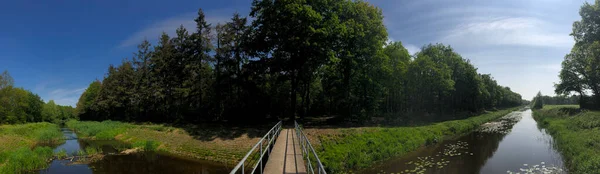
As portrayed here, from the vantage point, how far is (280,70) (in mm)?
28781

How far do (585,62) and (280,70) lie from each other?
4362cm

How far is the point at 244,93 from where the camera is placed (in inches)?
1299

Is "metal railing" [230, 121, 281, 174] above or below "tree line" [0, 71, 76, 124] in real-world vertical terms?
below

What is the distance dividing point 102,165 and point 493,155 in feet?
81.3

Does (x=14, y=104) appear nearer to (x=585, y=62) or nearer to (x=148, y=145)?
(x=148, y=145)

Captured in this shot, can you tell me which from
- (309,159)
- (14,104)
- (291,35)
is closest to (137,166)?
(309,159)

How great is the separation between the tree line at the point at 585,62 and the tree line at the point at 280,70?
16.4 meters

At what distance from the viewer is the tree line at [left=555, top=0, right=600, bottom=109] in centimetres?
3288

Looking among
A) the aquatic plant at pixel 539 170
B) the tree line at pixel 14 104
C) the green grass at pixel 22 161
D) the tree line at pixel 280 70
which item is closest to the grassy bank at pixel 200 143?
the green grass at pixel 22 161

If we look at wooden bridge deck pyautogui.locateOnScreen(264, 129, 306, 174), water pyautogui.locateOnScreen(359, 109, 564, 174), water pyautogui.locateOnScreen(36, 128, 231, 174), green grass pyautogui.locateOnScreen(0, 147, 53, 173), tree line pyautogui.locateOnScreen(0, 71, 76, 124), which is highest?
tree line pyautogui.locateOnScreen(0, 71, 76, 124)

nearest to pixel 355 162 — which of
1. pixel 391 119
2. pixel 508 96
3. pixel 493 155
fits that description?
pixel 493 155

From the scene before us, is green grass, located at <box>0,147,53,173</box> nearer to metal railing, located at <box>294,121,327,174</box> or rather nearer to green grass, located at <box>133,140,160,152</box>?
green grass, located at <box>133,140,160,152</box>

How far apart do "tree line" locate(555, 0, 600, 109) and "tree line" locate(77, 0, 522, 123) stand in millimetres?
16385

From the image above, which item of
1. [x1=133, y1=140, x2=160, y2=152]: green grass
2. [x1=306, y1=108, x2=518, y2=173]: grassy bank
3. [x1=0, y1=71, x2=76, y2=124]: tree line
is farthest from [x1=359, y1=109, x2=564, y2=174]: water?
[x1=0, y1=71, x2=76, y2=124]: tree line
